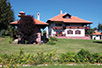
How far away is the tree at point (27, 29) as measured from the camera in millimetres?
16469

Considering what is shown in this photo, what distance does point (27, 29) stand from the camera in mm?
16391

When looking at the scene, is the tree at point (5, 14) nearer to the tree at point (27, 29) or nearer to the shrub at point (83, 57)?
the tree at point (27, 29)

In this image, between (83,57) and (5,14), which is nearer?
(83,57)

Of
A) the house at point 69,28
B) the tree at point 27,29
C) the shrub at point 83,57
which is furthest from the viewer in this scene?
the house at point 69,28

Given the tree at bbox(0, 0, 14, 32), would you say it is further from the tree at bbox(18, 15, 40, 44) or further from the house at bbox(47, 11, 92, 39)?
the tree at bbox(18, 15, 40, 44)

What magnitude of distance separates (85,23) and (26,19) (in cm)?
2645

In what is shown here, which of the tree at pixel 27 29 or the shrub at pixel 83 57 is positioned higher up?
the tree at pixel 27 29

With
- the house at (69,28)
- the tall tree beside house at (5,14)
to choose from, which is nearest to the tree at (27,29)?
the tall tree beside house at (5,14)

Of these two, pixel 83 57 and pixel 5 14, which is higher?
pixel 5 14

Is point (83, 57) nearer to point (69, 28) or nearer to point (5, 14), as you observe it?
point (5, 14)

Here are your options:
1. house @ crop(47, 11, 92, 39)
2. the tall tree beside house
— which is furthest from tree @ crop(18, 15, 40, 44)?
house @ crop(47, 11, 92, 39)

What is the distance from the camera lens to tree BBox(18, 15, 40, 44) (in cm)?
1647

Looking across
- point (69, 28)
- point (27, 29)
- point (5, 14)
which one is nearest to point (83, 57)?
point (27, 29)

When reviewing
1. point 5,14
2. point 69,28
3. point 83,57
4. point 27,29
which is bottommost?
point 83,57
